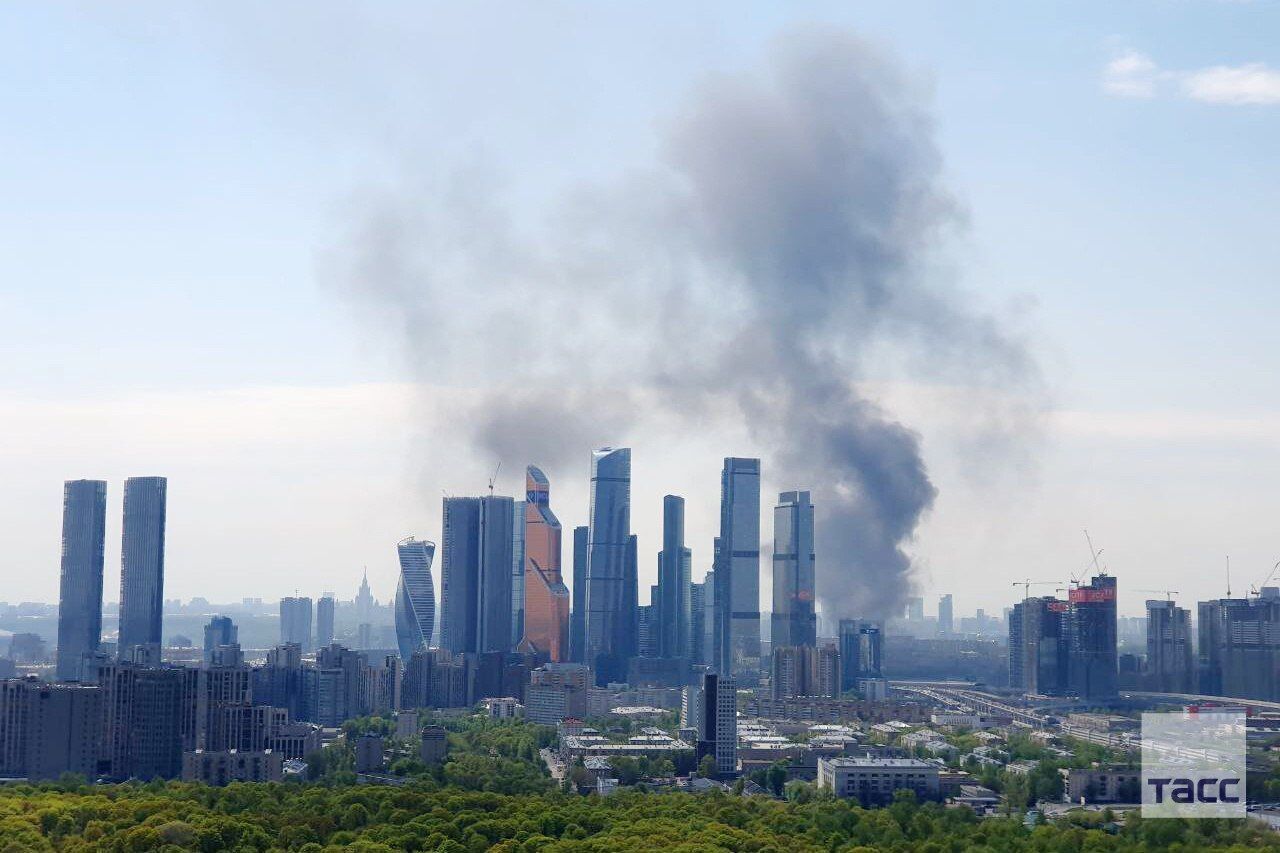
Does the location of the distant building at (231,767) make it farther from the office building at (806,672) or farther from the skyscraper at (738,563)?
the skyscraper at (738,563)

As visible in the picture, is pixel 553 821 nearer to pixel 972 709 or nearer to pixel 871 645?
pixel 972 709

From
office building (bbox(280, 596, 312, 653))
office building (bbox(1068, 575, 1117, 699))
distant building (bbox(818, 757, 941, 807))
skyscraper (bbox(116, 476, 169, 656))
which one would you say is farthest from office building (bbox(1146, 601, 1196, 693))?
office building (bbox(280, 596, 312, 653))

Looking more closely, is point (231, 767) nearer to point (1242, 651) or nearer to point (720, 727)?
point (720, 727)

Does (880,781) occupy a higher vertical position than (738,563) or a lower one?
lower

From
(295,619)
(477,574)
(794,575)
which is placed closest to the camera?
(794,575)

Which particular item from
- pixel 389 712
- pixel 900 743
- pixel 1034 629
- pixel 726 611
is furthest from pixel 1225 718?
pixel 726 611

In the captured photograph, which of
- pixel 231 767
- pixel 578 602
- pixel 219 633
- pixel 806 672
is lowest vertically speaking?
pixel 231 767

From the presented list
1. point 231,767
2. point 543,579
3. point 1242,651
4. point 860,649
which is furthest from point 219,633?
point 231,767

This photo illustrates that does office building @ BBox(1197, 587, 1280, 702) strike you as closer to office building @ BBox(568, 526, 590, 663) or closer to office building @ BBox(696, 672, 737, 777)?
office building @ BBox(568, 526, 590, 663)
